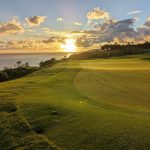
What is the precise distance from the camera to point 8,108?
14930mm

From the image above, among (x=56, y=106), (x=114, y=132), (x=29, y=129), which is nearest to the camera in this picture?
(x=114, y=132)

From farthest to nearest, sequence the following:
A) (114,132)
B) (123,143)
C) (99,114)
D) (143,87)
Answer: (143,87)
(99,114)
(114,132)
(123,143)

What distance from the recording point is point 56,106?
14.5 meters

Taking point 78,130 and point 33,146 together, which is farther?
point 78,130

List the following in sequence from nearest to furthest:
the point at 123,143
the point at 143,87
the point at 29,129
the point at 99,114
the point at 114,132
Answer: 1. the point at 123,143
2. the point at 114,132
3. the point at 29,129
4. the point at 99,114
5. the point at 143,87

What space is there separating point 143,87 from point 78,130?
9.70m

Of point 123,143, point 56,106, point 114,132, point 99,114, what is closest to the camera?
point 123,143

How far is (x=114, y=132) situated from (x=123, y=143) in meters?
0.94

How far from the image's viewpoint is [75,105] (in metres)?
14.7

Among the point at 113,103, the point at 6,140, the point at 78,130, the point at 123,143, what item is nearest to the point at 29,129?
the point at 6,140

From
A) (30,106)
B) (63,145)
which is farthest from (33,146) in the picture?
(30,106)

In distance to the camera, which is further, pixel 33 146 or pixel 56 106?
pixel 56 106

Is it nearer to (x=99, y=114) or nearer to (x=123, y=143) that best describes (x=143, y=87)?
(x=99, y=114)

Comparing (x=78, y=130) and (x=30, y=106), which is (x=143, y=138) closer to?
(x=78, y=130)
